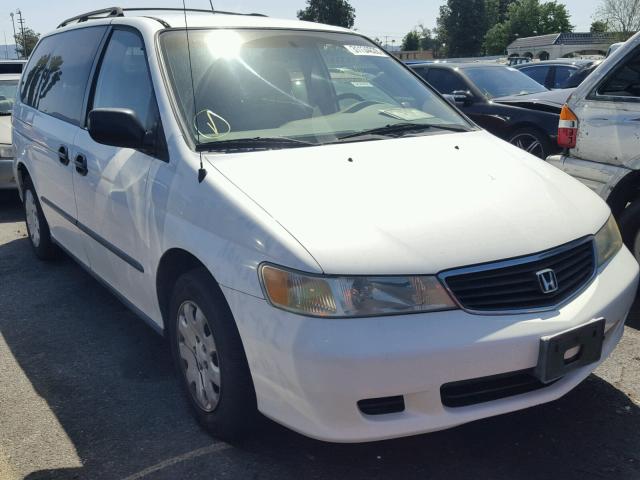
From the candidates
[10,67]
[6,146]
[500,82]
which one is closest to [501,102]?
[500,82]

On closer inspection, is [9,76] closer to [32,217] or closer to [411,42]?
[32,217]

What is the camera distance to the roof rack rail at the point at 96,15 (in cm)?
448

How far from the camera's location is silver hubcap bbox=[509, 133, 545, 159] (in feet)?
29.2

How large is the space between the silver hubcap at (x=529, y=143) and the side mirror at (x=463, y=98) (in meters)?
0.83

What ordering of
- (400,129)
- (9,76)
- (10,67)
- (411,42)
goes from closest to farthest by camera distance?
(400,129)
(9,76)
(10,67)
(411,42)

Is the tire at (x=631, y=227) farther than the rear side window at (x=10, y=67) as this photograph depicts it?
No

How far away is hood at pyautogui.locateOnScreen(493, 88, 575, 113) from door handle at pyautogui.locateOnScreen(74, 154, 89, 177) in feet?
21.5

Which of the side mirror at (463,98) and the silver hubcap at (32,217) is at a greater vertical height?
the side mirror at (463,98)

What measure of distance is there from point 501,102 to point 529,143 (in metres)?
0.80

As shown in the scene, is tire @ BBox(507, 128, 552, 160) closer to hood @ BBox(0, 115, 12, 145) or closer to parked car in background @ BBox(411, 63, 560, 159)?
parked car in background @ BBox(411, 63, 560, 159)

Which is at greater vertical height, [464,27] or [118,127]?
[118,127]

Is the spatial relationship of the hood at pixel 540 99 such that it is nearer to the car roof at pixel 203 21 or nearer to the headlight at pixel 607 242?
the car roof at pixel 203 21

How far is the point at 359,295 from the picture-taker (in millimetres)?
2436

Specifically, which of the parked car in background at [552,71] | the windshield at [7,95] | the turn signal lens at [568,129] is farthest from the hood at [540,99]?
the windshield at [7,95]
